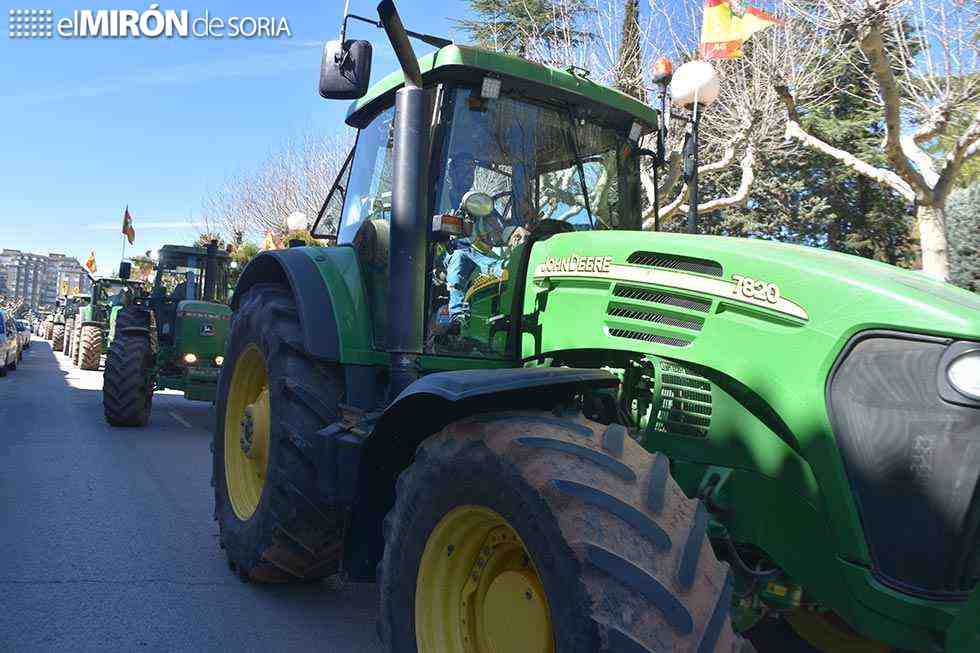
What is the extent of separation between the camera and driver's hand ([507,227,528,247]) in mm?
3378

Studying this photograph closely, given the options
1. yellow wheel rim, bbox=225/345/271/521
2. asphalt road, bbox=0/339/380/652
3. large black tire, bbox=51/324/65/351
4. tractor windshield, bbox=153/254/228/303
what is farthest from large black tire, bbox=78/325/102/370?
yellow wheel rim, bbox=225/345/271/521

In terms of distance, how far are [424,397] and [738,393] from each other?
38.7 inches

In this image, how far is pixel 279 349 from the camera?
3867mm

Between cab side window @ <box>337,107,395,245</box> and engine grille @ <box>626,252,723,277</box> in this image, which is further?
cab side window @ <box>337,107,395,245</box>

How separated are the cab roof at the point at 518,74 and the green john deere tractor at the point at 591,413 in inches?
0.5

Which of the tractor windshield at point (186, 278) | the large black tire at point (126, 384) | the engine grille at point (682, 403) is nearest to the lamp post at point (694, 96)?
the engine grille at point (682, 403)

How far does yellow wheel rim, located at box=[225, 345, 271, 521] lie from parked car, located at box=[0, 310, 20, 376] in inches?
646

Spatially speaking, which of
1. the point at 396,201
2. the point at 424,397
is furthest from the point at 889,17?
the point at 424,397

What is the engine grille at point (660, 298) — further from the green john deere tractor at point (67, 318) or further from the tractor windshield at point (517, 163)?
the green john deere tractor at point (67, 318)

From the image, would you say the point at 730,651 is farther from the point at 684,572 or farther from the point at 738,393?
the point at 738,393

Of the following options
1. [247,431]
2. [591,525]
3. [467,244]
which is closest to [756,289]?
[591,525]

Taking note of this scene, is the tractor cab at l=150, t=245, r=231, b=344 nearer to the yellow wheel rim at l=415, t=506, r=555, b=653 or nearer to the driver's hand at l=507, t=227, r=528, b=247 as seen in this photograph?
the driver's hand at l=507, t=227, r=528, b=247

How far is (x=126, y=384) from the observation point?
10.1m

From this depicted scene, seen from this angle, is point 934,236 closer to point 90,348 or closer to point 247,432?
point 247,432
